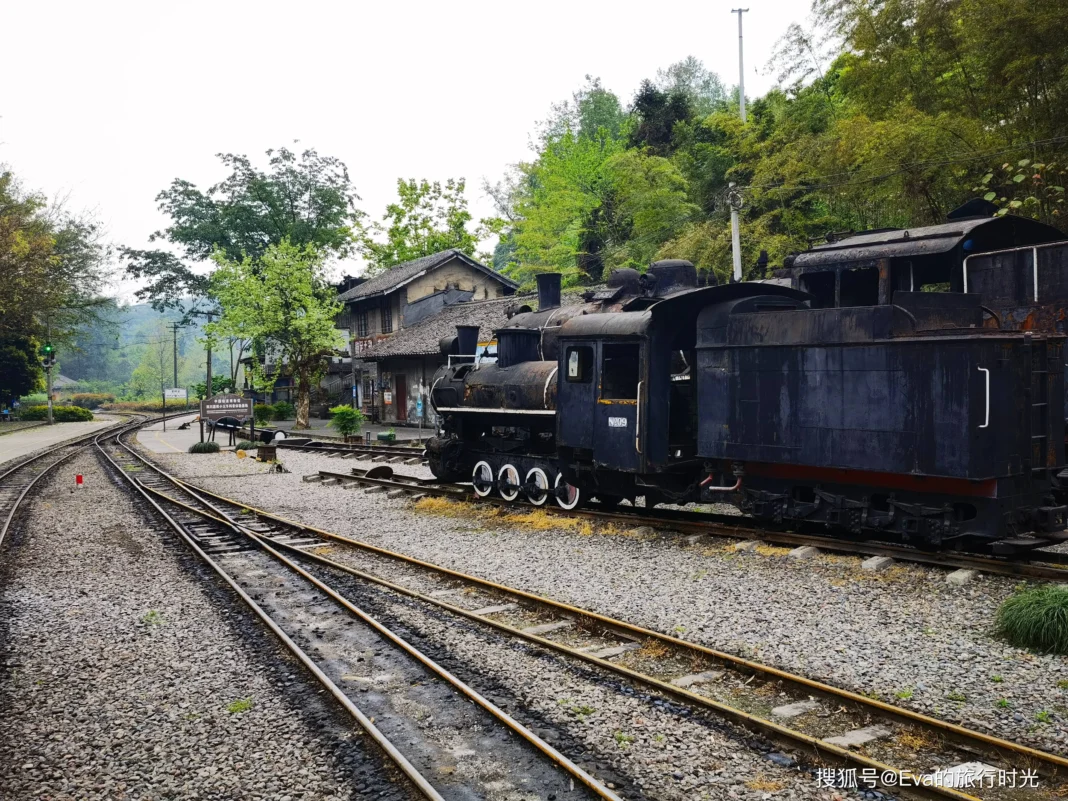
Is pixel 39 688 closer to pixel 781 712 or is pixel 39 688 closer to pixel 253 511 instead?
pixel 781 712

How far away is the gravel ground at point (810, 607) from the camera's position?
5688mm

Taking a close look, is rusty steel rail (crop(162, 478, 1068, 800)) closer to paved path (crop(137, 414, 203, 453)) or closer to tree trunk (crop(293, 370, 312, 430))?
paved path (crop(137, 414, 203, 453))

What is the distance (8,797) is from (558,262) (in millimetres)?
37368

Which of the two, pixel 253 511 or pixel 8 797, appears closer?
pixel 8 797

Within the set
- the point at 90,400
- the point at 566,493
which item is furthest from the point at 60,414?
the point at 566,493

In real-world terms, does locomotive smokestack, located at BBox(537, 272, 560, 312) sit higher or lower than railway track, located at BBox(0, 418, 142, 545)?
higher

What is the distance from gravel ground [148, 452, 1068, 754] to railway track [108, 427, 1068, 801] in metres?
0.36

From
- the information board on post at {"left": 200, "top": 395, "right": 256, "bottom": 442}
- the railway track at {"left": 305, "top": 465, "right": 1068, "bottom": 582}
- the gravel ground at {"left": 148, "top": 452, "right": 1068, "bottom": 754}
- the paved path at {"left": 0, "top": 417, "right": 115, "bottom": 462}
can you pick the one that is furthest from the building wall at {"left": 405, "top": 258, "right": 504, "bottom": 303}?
the gravel ground at {"left": 148, "top": 452, "right": 1068, "bottom": 754}

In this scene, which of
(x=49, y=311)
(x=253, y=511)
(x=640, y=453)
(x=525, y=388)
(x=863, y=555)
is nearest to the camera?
(x=863, y=555)

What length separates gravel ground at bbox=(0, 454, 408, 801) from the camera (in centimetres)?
487

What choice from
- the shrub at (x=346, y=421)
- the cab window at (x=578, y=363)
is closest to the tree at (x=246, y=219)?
the shrub at (x=346, y=421)

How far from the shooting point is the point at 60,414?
183 ft

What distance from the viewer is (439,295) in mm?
42250

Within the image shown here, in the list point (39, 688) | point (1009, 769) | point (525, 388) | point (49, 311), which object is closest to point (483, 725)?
point (1009, 769)
